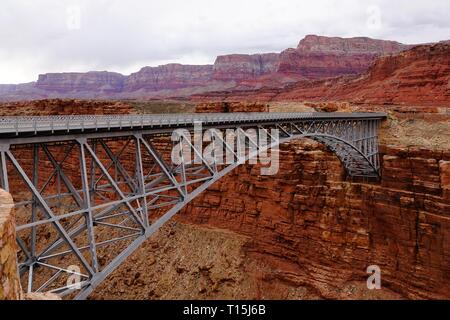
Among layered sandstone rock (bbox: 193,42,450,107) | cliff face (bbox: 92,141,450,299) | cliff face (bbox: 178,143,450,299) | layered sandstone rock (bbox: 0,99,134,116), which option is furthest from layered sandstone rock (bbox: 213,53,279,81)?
cliff face (bbox: 92,141,450,299)

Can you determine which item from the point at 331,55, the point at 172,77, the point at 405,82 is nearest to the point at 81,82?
the point at 172,77

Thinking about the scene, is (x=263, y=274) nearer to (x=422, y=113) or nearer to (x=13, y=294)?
(x=422, y=113)

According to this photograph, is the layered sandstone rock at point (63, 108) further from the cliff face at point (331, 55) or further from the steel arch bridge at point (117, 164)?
the cliff face at point (331, 55)

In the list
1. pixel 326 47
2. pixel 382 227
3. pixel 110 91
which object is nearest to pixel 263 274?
pixel 382 227

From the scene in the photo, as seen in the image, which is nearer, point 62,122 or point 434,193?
point 62,122

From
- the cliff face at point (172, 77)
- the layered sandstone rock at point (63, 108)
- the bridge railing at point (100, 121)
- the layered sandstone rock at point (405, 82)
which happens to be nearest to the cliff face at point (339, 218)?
the bridge railing at point (100, 121)
